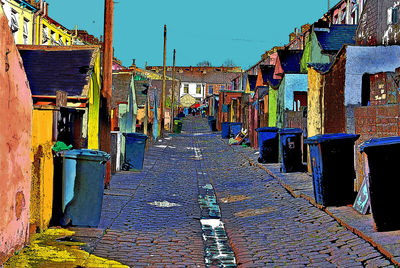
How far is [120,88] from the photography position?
2012cm

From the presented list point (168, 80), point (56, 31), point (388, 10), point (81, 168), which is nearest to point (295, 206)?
point (81, 168)

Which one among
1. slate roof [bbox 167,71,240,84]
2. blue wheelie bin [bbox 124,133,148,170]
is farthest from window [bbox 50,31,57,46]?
slate roof [bbox 167,71,240,84]

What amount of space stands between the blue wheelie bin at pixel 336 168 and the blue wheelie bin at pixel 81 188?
3689 millimetres

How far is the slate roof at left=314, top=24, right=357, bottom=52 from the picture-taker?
20.4 meters

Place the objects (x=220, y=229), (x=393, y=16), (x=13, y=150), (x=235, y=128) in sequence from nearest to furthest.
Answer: (x=13, y=150), (x=220, y=229), (x=393, y=16), (x=235, y=128)

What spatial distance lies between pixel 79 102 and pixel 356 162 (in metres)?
6.01

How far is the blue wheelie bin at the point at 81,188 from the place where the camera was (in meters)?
7.51

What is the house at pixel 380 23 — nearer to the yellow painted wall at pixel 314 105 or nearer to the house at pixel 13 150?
the yellow painted wall at pixel 314 105

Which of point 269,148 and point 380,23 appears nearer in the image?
point 380,23

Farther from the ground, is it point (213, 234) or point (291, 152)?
point (291, 152)

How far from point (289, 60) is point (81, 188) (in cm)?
2491

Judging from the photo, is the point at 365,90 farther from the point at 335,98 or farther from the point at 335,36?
the point at 335,36

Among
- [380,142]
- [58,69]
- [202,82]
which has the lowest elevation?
[380,142]

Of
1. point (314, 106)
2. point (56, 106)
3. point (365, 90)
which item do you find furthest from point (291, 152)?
point (56, 106)
